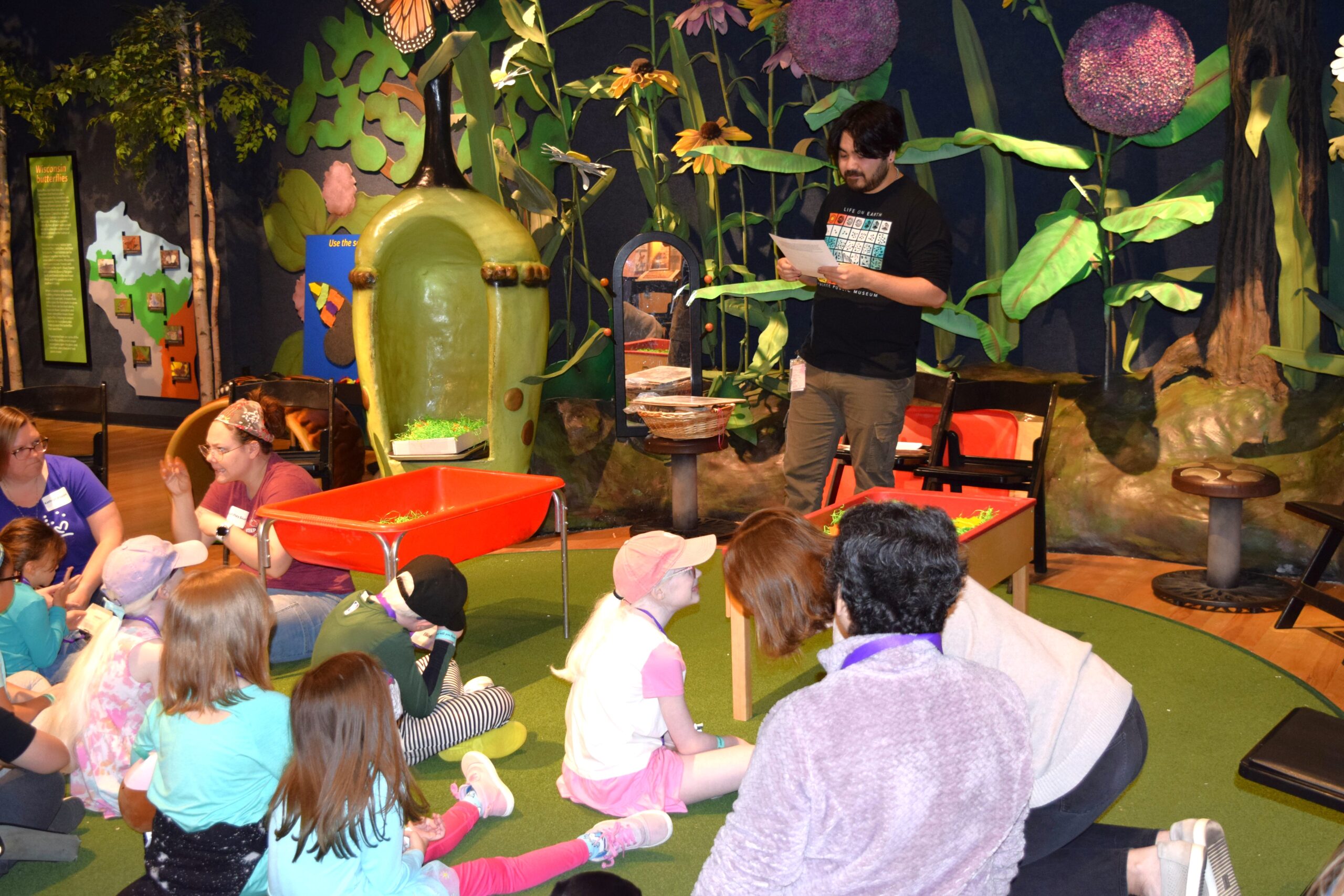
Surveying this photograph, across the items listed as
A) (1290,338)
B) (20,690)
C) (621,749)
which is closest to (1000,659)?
(621,749)

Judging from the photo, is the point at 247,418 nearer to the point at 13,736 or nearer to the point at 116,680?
the point at 116,680

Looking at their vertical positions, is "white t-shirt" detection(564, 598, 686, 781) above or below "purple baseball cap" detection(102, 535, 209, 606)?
below

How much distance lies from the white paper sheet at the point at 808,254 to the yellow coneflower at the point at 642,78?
2.25m

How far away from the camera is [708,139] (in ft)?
20.0

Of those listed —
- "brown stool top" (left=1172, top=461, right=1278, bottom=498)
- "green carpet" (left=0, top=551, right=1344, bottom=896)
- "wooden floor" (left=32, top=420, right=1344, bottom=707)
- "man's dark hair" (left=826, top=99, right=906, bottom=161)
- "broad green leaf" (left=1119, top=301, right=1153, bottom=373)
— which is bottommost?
"green carpet" (left=0, top=551, right=1344, bottom=896)

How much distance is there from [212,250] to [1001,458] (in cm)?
671

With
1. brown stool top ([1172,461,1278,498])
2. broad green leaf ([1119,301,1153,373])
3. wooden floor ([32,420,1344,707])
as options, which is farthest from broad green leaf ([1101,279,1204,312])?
wooden floor ([32,420,1344,707])

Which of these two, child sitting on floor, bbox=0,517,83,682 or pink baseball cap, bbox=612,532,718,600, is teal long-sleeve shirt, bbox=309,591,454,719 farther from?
child sitting on floor, bbox=0,517,83,682

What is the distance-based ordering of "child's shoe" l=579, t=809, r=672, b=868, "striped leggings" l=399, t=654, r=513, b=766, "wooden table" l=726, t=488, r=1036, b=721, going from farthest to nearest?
"wooden table" l=726, t=488, r=1036, b=721 → "striped leggings" l=399, t=654, r=513, b=766 → "child's shoe" l=579, t=809, r=672, b=868

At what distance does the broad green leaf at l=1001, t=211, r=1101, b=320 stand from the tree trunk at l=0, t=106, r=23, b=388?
8921 mm

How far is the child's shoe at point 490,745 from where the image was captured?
11.2 feet

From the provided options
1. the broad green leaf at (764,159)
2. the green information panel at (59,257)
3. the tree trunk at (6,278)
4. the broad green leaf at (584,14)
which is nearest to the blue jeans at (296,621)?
the broad green leaf at (764,159)

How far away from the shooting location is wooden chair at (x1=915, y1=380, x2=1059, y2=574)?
5004mm

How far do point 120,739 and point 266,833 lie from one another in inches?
32.9
